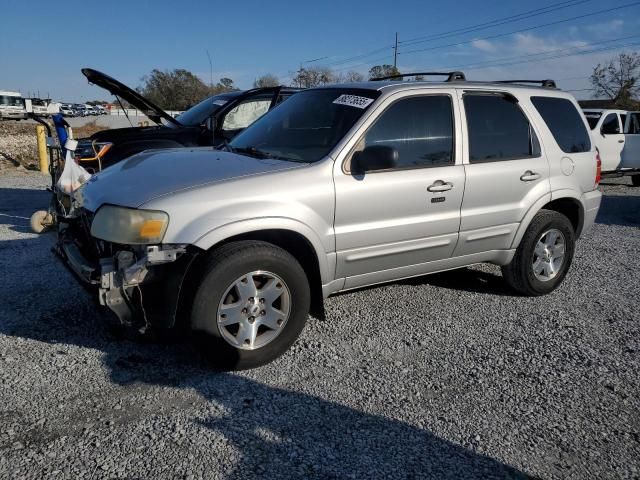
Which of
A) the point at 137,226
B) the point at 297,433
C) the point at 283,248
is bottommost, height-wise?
the point at 297,433

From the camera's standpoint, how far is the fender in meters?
3.07

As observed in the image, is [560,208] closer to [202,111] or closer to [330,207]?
[330,207]

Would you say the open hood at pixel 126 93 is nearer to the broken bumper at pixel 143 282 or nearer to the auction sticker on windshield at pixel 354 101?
the auction sticker on windshield at pixel 354 101

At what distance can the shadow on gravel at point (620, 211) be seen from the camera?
28.6 ft

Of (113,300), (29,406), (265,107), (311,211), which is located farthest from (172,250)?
(265,107)

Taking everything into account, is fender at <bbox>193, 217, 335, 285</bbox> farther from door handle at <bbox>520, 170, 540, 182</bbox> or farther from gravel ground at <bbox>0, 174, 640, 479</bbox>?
door handle at <bbox>520, 170, 540, 182</bbox>

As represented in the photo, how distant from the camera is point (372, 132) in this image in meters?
3.72

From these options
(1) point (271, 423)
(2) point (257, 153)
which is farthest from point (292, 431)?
(2) point (257, 153)

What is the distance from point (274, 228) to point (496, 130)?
89.5 inches

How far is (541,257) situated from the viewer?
4.78m

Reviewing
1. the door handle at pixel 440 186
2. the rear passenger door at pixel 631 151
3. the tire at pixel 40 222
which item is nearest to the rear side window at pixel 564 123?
the door handle at pixel 440 186

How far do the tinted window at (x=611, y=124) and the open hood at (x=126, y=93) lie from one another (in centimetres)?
1076

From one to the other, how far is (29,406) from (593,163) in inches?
198

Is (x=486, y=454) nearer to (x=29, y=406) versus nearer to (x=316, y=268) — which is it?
(x=316, y=268)
